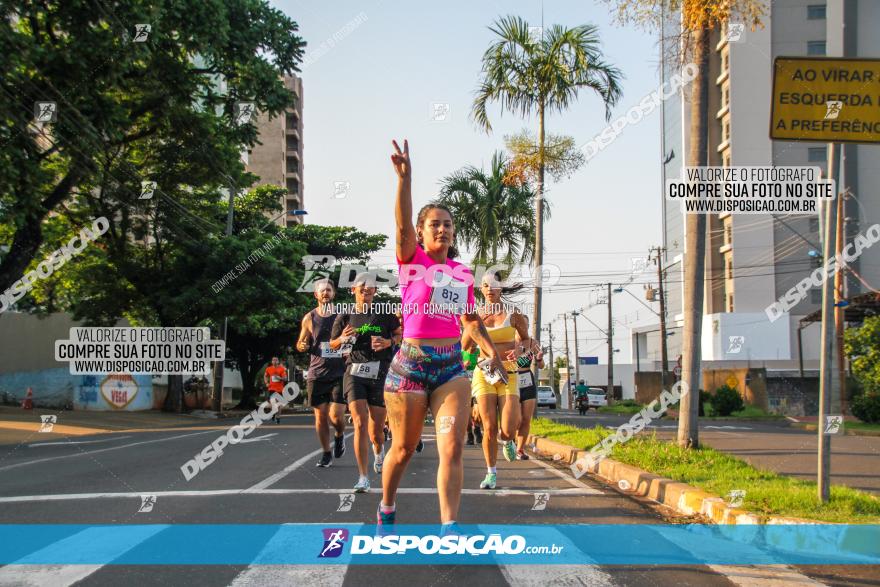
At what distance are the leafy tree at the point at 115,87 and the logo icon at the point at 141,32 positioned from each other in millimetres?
108

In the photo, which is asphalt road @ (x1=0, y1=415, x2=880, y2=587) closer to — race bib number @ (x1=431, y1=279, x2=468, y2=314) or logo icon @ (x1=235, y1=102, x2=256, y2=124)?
race bib number @ (x1=431, y1=279, x2=468, y2=314)

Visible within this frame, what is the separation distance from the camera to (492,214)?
24.1m

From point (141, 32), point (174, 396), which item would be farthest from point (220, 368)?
point (141, 32)

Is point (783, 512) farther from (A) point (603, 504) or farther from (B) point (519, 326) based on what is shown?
(B) point (519, 326)

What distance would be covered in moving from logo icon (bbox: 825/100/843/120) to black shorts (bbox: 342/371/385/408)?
4.57 meters

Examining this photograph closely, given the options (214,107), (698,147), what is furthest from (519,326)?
(214,107)

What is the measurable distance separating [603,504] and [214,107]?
18425mm

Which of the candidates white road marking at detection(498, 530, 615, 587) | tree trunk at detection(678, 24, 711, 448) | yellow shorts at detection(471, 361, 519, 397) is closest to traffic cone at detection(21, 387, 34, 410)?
yellow shorts at detection(471, 361, 519, 397)

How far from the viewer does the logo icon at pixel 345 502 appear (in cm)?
659

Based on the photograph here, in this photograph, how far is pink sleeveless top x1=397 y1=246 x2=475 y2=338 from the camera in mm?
4945

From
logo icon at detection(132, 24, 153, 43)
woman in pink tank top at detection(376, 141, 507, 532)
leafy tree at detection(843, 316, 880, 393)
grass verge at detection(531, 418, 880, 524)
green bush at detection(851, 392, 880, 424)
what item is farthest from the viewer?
green bush at detection(851, 392, 880, 424)

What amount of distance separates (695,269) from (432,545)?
648 cm

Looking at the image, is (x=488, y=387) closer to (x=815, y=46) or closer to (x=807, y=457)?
(x=807, y=457)

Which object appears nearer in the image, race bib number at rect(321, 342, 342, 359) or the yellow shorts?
the yellow shorts
